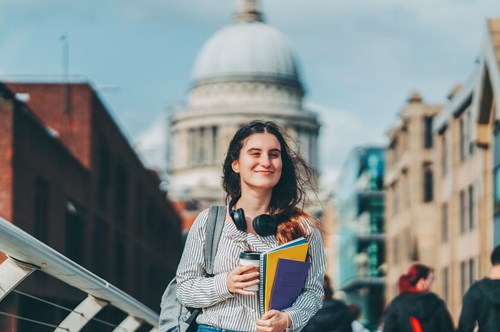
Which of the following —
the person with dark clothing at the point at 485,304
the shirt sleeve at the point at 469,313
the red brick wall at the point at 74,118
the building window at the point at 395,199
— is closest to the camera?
the person with dark clothing at the point at 485,304

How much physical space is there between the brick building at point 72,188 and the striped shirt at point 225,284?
14367 millimetres

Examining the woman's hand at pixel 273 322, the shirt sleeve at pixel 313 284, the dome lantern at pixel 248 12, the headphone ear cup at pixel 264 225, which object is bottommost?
the woman's hand at pixel 273 322

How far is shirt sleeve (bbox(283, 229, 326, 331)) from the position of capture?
22.0ft

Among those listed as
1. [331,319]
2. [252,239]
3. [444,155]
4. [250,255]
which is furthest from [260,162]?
[444,155]

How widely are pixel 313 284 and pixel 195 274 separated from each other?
0.53m

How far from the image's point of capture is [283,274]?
21.4ft

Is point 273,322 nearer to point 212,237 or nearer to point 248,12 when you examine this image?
point 212,237

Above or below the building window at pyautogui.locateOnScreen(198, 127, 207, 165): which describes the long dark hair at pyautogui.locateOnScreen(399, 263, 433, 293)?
below

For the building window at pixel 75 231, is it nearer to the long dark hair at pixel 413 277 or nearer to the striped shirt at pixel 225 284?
the long dark hair at pixel 413 277

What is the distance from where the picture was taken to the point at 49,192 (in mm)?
36375

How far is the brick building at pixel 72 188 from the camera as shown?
1258 inches

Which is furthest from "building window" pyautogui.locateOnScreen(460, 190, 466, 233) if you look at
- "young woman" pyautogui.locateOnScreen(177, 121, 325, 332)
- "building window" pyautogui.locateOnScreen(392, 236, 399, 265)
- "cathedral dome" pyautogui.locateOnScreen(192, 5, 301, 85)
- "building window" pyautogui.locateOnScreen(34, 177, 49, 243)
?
"cathedral dome" pyautogui.locateOnScreen(192, 5, 301, 85)

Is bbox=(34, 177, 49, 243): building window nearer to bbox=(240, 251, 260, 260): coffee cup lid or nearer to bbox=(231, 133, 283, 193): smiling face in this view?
bbox=(231, 133, 283, 193): smiling face

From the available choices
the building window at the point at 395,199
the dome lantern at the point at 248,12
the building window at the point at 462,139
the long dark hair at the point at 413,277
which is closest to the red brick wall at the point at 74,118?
the building window at the point at 462,139
